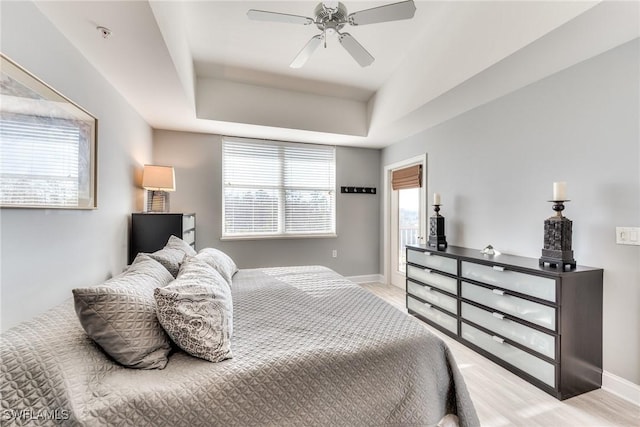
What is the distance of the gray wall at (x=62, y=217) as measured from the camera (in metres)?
1.33

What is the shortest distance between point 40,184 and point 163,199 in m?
1.83

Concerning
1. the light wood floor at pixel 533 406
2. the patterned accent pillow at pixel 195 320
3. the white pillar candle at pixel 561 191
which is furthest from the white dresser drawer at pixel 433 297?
the patterned accent pillow at pixel 195 320

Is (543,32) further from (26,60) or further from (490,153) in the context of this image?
(26,60)

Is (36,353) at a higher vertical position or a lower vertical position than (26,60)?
lower

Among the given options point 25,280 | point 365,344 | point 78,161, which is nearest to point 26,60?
point 78,161

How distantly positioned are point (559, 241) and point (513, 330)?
29.4 inches

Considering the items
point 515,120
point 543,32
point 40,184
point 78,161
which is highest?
point 543,32

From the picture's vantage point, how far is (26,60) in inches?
55.0

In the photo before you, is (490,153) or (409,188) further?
(409,188)

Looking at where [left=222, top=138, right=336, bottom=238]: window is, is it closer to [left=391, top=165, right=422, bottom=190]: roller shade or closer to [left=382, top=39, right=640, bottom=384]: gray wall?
[left=391, top=165, right=422, bottom=190]: roller shade

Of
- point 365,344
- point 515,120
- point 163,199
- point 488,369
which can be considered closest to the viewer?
point 365,344

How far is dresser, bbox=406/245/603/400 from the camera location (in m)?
1.83

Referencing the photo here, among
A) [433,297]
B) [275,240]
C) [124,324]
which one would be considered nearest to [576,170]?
[433,297]

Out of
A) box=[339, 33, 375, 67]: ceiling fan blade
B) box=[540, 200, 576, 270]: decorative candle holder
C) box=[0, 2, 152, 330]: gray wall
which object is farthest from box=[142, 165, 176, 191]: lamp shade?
box=[540, 200, 576, 270]: decorative candle holder
